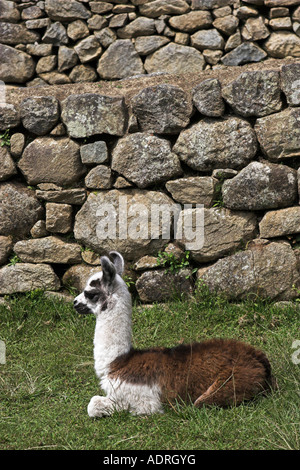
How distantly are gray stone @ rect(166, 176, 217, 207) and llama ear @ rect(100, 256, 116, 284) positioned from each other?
214cm

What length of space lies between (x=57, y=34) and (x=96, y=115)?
1604 mm

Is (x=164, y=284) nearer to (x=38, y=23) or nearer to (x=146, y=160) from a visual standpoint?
(x=146, y=160)

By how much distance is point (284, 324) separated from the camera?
522 centimetres

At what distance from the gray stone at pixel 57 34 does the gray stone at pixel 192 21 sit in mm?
1319

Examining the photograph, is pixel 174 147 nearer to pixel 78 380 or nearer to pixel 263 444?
pixel 78 380

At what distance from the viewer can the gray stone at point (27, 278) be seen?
20.0 ft

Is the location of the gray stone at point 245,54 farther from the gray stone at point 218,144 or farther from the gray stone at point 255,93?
the gray stone at point 218,144

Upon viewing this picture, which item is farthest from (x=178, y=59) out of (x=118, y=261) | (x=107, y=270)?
(x=107, y=270)

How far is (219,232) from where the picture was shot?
18.9 ft

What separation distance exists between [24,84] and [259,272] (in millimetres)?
3817

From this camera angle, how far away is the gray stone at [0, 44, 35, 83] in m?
6.93

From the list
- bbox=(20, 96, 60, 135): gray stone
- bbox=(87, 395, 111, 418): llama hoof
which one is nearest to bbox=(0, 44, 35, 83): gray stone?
bbox=(20, 96, 60, 135): gray stone

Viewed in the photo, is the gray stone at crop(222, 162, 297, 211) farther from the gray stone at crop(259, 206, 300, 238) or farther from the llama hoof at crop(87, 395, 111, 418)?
the llama hoof at crop(87, 395, 111, 418)

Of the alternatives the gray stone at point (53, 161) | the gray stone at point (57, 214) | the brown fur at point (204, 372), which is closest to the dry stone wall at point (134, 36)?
the gray stone at point (53, 161)
